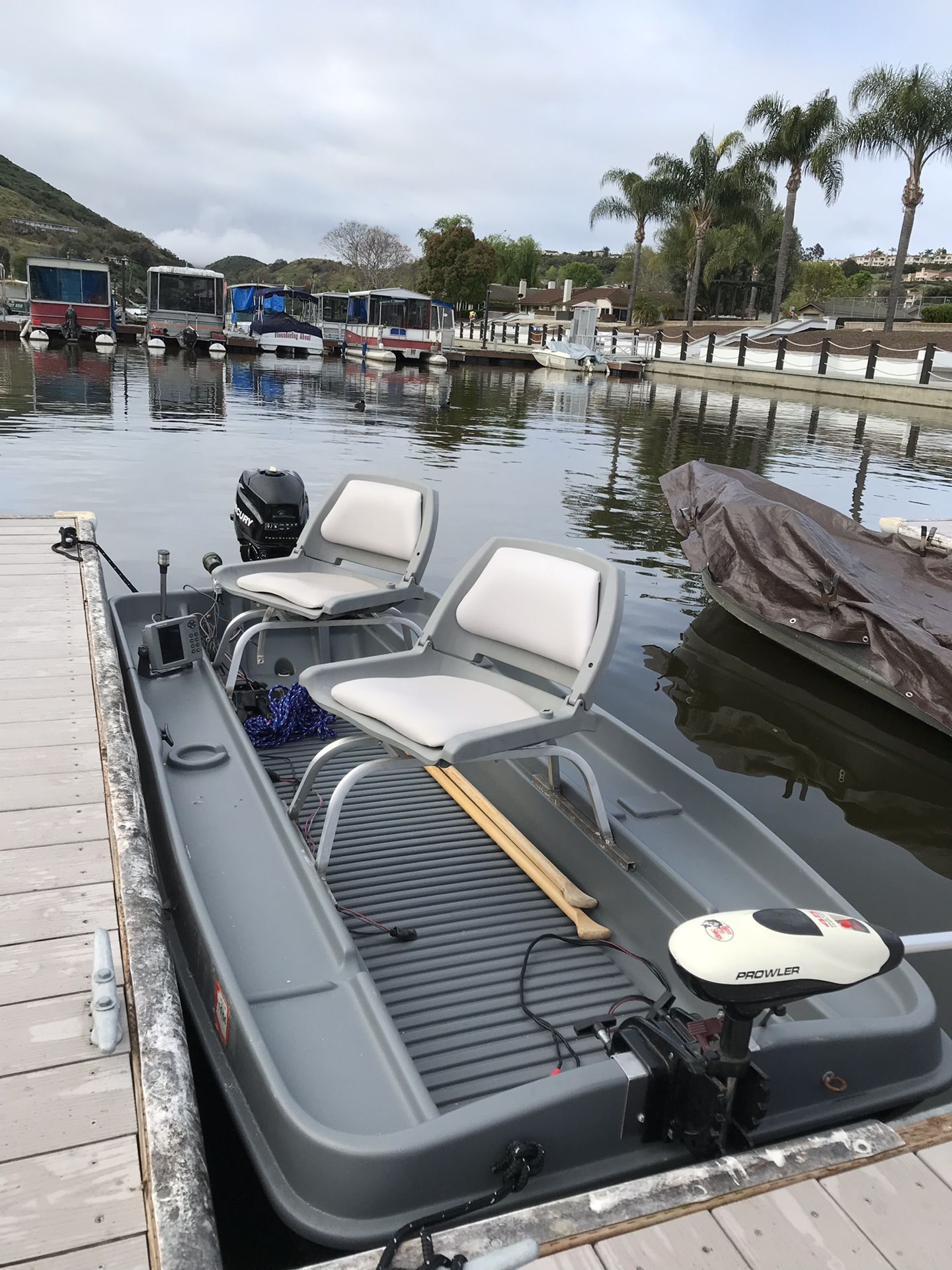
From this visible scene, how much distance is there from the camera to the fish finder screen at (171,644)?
4.12 m

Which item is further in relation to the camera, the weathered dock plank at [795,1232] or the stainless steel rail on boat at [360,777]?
the stainless steel rail on boat at [360,777]

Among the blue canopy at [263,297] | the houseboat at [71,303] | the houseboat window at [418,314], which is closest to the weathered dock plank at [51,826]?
the houseboat at [71,303]

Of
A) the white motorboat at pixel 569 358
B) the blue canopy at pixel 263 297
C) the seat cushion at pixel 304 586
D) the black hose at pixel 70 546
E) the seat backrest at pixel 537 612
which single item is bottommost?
the black hose at pixel 70 546

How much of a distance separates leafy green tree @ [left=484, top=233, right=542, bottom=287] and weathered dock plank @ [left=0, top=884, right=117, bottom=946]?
98.1 meters

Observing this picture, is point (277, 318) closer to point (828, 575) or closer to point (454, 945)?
point (828, 575)

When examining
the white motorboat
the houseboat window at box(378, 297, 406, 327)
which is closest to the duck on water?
the houseboat window at box(378, 297, 406, 327)

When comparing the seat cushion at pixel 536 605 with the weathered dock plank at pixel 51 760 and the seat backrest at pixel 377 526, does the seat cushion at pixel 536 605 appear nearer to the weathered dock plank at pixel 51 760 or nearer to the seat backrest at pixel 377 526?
the seat backrest at pixel 377 526

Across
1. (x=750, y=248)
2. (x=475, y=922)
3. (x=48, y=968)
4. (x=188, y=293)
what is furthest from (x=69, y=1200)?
(x=750, y=248)

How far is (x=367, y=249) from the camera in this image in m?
75.9

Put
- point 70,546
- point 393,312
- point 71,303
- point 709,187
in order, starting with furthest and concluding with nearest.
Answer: point 709,187, point 393,312, point 71,303, point 70,546

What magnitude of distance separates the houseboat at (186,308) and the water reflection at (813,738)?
96.0 ft

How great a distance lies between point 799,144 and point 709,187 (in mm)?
6705

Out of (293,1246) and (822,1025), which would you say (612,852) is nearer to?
(822,1025)

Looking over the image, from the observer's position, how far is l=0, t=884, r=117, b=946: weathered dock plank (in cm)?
217
